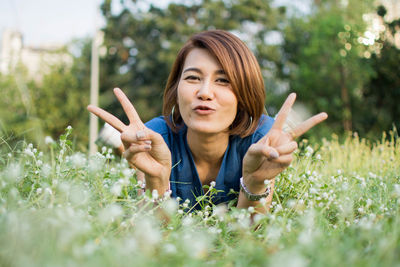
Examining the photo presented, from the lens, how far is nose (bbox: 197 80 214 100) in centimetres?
243

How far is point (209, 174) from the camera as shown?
9.55 ft

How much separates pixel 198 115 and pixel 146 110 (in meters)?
17.8

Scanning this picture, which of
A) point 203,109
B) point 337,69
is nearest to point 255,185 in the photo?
point 203,109

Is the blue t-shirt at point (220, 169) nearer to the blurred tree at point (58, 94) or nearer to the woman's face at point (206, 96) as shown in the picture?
the woman's face at point (206, 96)

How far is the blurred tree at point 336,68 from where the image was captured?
14.0 meters

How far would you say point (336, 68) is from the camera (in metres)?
16.3

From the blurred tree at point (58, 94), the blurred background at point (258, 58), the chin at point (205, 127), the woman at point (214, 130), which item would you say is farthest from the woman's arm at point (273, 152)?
the blurred tree at point (58, 94)

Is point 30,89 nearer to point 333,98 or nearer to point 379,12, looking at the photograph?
point 333,98

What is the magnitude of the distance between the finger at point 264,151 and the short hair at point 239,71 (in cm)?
71

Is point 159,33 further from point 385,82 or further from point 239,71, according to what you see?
point 239,71

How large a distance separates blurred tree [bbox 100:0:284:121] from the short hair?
16.3 m

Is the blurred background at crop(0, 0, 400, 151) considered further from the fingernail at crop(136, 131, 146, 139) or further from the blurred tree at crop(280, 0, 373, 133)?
the fingernail at crop(136, 131, 146, 139)

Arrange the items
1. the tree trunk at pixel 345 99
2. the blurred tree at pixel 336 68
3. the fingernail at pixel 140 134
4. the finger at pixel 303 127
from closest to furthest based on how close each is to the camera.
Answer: the finger at pixel 303 127 < the fingernail at pixel 140 134 < the blurred tree at pixel 336 68 < the tree trunk at pixel 345 99

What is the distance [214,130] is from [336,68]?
1542 cm
